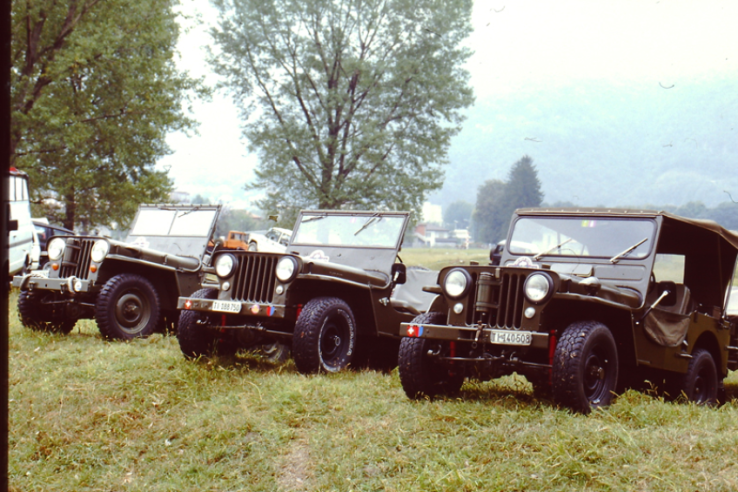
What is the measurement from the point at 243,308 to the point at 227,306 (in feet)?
0.47

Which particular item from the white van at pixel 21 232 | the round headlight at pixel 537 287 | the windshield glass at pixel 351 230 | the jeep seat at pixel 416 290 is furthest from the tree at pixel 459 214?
the round headlight at pixel 537 287

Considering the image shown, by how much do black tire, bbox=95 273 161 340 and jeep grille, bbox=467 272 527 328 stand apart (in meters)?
4.69

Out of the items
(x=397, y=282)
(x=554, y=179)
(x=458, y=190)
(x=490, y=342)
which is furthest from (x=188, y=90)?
(x=458, y=190)

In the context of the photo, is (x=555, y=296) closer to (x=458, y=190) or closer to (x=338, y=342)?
(x=338, y=342)

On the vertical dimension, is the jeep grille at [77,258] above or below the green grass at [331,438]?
above

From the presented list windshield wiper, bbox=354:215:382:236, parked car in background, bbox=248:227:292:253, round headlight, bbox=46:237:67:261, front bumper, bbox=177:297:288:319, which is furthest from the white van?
front bumper, bbox=177:297:288:319

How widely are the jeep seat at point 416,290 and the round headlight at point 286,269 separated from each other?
73.0 inches

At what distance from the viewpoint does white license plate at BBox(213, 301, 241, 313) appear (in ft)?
20.9

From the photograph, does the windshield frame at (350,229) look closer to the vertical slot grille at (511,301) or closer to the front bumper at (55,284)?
the front bumper at (55,284)

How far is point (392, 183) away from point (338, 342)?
13.9m

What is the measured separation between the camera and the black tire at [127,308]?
26.3 ft

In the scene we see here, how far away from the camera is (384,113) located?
21000mm

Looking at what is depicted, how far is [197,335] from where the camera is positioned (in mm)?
6629

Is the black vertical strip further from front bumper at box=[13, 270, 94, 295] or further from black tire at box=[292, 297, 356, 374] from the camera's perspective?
front bumper at box=[13, 270, 94, 295]
